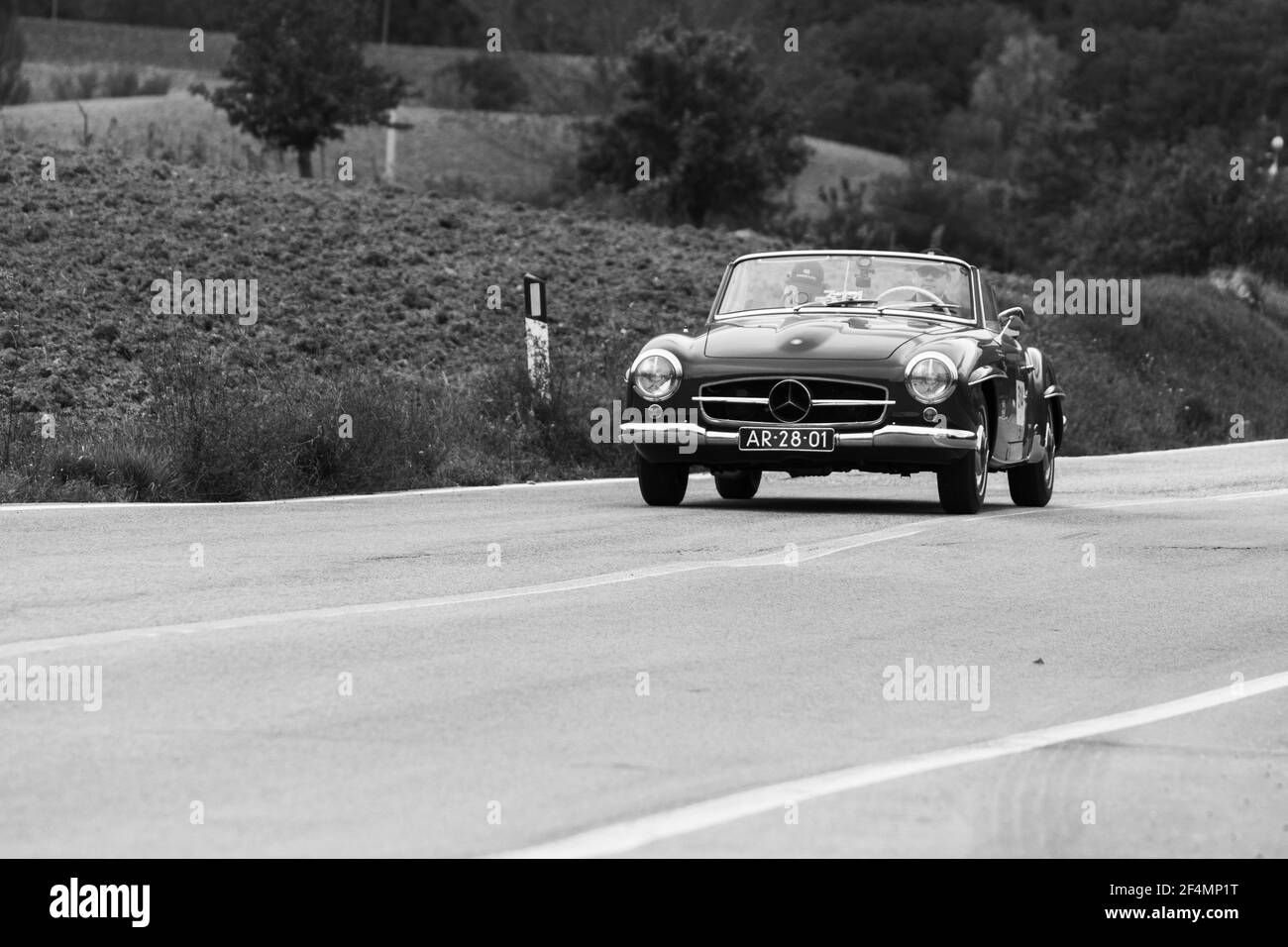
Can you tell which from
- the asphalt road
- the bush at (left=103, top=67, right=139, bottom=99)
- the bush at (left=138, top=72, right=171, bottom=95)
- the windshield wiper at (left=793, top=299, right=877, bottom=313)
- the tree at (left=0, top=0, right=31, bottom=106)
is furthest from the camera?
the bush at (left=103, top=67, right=139, bottom=99)

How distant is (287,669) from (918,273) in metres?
8.87

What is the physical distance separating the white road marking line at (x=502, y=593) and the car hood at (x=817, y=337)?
112cm

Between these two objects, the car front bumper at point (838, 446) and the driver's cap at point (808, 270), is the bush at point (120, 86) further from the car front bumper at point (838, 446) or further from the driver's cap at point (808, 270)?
the car front bumper at point (838, 446)

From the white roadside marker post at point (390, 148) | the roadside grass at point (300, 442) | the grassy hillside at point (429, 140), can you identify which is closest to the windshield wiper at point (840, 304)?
the roadside grass at point (300, 442)

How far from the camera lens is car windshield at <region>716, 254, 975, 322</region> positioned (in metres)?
15.9

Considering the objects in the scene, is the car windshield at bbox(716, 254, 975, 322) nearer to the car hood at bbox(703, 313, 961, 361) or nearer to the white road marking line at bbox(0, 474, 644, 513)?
the car hood at bbox(703, 313, 961, 361)

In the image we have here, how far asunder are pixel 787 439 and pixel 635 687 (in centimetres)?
651

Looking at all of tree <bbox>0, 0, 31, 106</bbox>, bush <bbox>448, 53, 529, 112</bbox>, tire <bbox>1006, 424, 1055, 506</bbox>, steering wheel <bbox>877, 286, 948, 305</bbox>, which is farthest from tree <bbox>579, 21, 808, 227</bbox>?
bush <bbox>448, 53, 529, 112</bbox>

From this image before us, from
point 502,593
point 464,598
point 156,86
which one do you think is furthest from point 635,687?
point 156,86

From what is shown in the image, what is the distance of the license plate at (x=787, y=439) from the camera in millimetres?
14289

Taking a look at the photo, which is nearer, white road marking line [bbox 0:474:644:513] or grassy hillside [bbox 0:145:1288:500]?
white road marking line [bbox 0:474:644:513]

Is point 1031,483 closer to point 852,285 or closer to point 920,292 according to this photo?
point 920,292

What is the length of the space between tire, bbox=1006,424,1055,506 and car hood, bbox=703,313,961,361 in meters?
1.51

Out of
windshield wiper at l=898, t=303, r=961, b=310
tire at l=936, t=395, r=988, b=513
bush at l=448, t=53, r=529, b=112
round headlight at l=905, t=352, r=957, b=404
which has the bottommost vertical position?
tire at l=936, t=395, r=988, b=513
